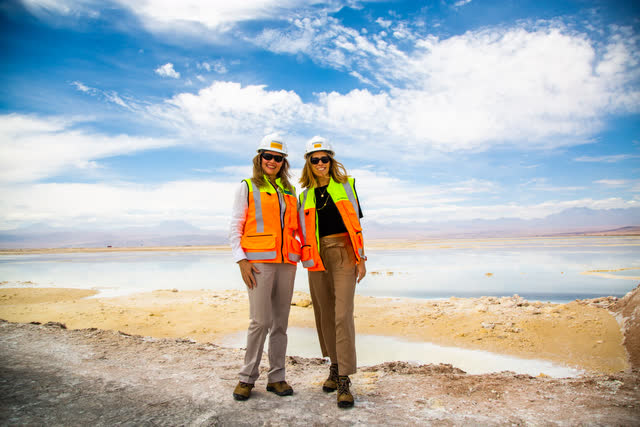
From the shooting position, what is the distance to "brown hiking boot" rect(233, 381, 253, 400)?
3.62 meters

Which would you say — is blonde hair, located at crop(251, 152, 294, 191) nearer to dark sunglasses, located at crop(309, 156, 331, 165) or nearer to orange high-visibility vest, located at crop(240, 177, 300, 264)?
orange high-visibility vest, located at crop(240, 177, 300, 264)

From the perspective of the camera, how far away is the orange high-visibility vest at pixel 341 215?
3.75 metres

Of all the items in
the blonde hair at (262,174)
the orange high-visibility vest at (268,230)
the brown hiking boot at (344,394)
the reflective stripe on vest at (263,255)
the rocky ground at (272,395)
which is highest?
the blonde hair at (262,174)

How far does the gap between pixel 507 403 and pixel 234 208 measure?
307cm

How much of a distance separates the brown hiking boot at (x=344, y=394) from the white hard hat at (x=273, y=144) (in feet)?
7.35

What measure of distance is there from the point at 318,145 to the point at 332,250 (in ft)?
3.47

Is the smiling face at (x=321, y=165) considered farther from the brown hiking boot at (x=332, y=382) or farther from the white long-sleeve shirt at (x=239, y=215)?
the brown hiking boot at (x=332, y=382)

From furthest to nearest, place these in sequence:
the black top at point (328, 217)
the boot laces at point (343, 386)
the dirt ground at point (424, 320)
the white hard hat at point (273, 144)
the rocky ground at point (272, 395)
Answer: the dirt ground at point (424, 320)
the white hard hat at point (273, 144)
the black top at point (328, 217)
the boot laces at point (343, 386)
the rocky ground at point (272, 395)

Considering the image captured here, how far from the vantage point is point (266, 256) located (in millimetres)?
3684

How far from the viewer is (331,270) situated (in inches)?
152

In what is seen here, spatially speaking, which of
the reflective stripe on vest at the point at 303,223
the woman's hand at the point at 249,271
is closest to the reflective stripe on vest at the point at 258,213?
the woman's hand at the point at 249,271

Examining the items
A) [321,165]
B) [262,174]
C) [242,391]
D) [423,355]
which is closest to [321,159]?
[321,165]

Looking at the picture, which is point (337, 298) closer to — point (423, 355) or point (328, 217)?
point (328, 217)

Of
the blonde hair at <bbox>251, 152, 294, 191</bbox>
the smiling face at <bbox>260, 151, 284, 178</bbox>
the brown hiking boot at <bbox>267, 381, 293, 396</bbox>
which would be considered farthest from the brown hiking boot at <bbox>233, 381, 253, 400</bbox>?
the smiling face at <bbox>260, 151, 284, 178</bbox>
